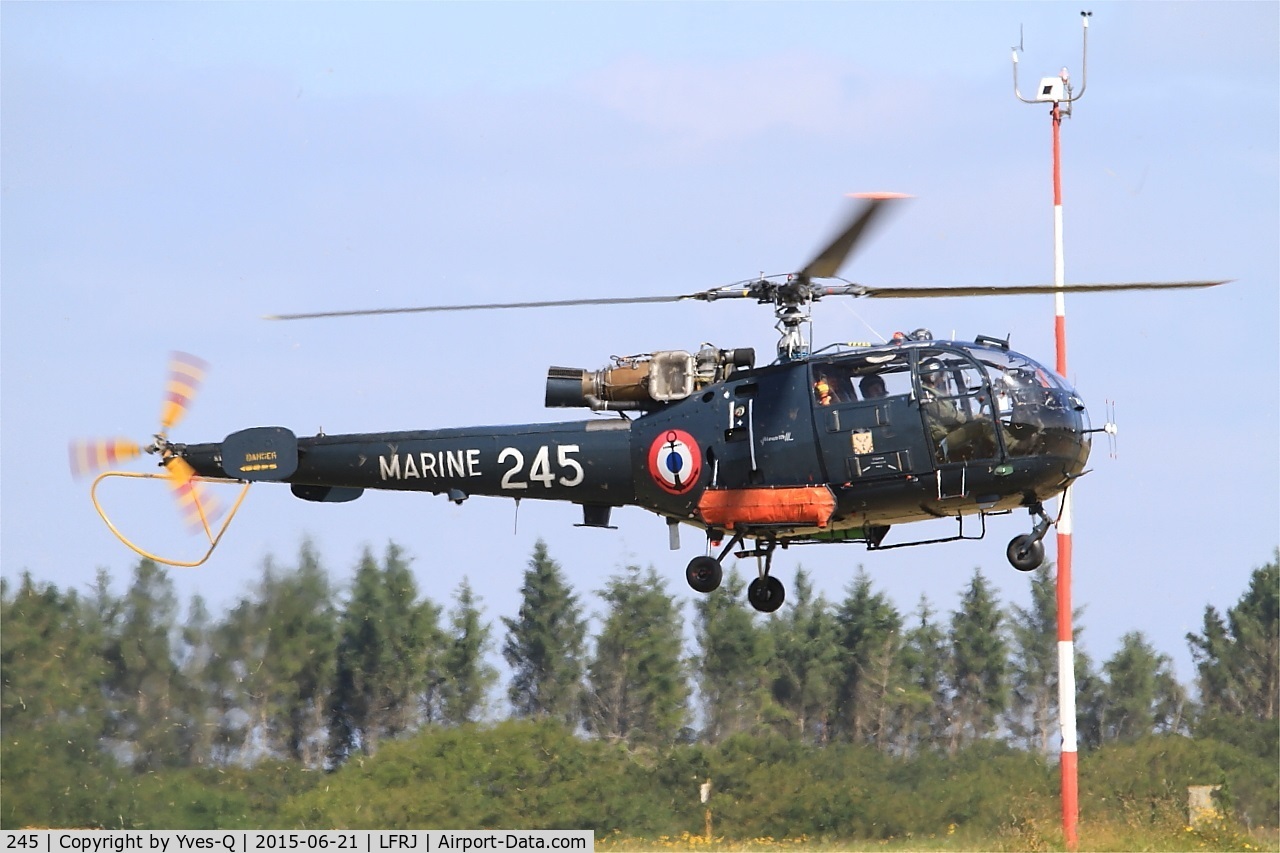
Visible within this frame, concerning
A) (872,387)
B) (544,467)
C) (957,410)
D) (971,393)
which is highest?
(872,387)

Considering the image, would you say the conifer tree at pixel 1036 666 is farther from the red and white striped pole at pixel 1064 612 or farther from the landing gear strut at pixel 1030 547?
the landing gear strut at pixel 1030 547

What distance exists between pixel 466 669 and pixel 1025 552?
14650 millimetres

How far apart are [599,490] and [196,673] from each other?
928 cm

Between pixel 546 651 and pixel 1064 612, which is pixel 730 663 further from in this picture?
pixel 1064 612

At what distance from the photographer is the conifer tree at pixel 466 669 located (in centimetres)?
3039

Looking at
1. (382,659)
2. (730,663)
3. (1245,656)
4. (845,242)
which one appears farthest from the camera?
(1245,656)

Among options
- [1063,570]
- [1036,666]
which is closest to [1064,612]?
[1063,570]

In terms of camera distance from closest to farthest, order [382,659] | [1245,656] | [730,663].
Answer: [382,659] → [730,663] → [1245,656]

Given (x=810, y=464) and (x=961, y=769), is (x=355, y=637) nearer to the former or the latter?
(x=961, y=769)

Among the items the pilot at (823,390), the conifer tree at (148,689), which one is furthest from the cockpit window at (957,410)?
the conifer tree at (148,689)

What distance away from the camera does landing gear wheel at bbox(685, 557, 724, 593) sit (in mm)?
19156

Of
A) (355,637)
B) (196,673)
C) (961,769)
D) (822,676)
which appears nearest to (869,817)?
(961,769)

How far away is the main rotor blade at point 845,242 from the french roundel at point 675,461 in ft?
6.63
